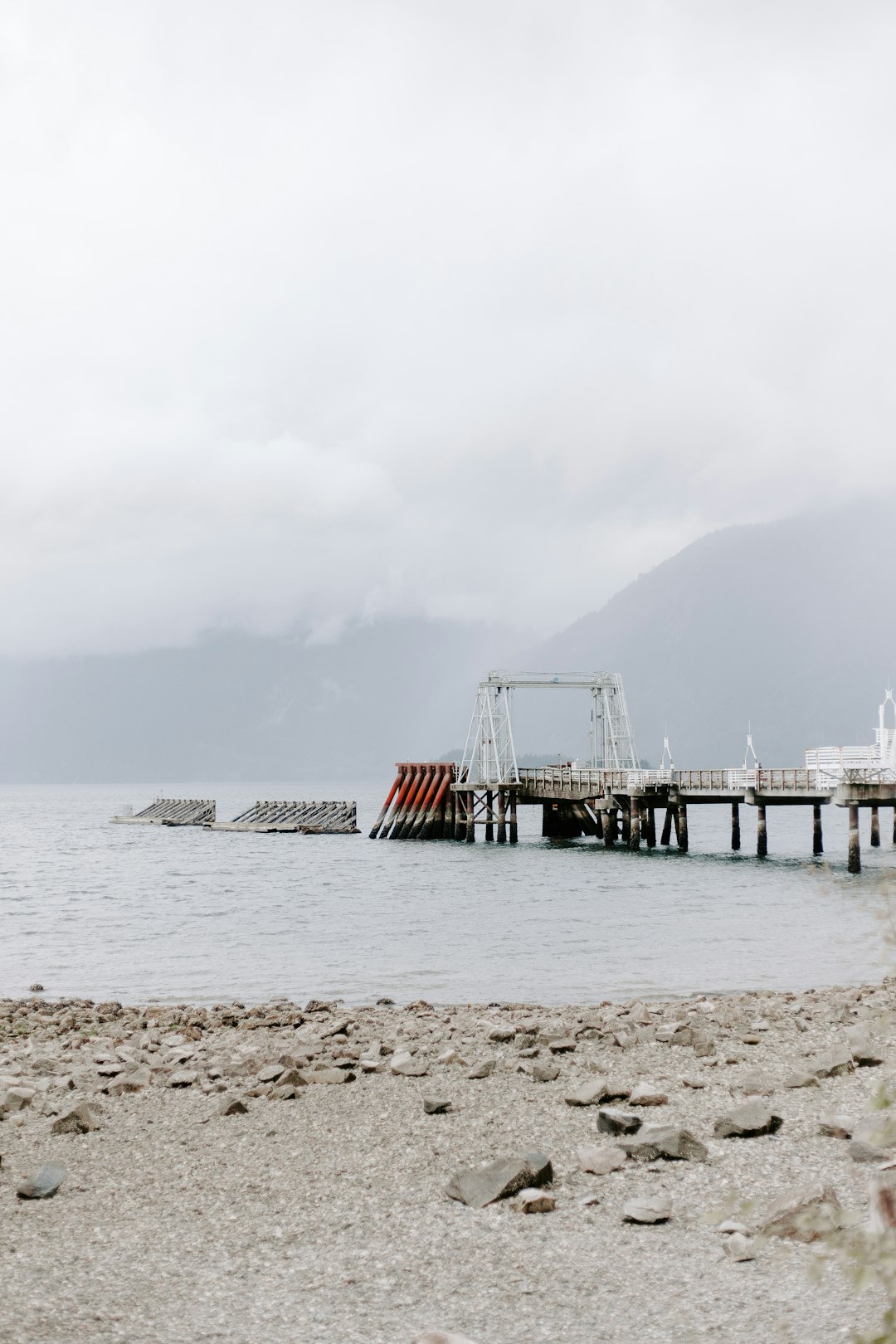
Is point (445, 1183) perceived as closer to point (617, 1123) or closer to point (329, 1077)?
point (617, 1123)

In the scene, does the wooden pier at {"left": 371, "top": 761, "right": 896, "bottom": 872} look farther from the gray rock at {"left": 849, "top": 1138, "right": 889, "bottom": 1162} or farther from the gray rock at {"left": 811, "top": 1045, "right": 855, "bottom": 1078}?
the gray rock at {"left": 849, "top": 1138, "right": 889, "bottom": 1162}

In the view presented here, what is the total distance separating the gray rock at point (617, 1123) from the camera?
31.6 feet

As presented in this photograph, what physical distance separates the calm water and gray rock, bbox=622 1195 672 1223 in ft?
8.11

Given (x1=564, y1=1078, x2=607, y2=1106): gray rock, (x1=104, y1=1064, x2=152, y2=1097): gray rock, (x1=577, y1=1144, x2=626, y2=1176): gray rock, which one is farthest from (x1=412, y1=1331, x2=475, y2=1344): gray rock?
(x1=104, y1=1064, x2=152, y2=1097): gray rock

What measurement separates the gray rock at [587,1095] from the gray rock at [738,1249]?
3435 millimetres

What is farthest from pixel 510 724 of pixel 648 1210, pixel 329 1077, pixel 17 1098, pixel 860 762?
pixel 648 1210

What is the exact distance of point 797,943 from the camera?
27.9 meters

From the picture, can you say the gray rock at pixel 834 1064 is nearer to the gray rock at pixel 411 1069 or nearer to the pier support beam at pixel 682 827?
the gray rock at pixel 411 1069

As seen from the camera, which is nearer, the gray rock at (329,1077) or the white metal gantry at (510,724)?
the gray rock at (329,1077)

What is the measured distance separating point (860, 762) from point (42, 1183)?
4312 cm

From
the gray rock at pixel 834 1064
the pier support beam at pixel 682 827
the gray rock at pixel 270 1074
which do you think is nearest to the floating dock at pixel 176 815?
the pier support beam at pixel 682 827

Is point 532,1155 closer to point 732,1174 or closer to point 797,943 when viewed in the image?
point 732,1174

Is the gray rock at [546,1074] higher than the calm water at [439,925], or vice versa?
the gray rock at [546,1074]

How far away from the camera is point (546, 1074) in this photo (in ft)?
39.0
